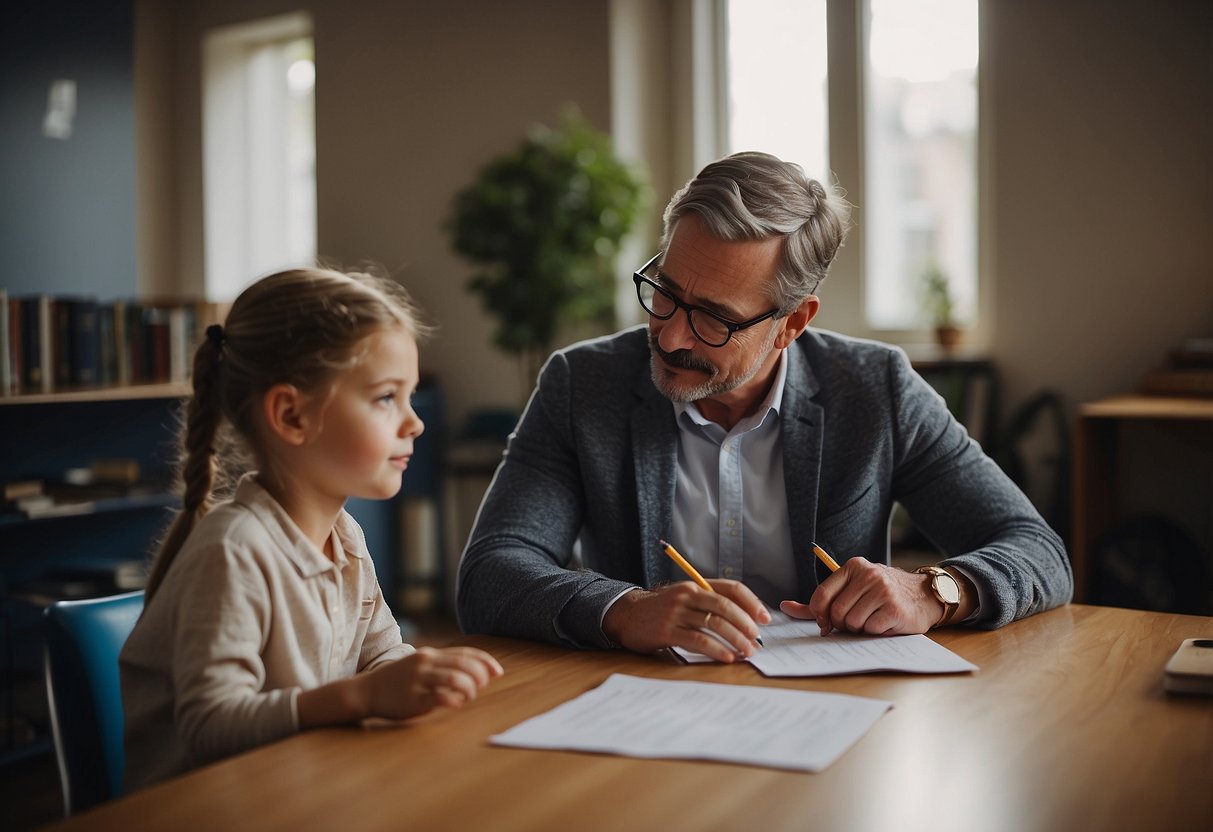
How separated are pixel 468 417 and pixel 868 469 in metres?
3.31

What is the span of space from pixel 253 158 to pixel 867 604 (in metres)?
5.24

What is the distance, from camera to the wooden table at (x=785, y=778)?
2.62ft

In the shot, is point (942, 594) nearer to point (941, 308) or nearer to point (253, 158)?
point (941, 308)

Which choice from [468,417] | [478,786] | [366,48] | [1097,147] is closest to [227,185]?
[366,48]

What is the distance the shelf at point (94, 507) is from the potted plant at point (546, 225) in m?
1.26

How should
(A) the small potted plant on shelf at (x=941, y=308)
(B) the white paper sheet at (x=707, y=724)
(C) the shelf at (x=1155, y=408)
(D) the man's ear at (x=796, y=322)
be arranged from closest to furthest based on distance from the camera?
(B) the white paper sheet at (x=707, y=724) → (D) the man's ear at (x=796, y=322) → (C) the shelf at (x=1155, y=408) → (A) the small potted plant on shelf at (x=941, y=308)

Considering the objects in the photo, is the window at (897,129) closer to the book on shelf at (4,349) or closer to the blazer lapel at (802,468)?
the blazer lapel at (802,468)

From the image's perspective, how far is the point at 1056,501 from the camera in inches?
138

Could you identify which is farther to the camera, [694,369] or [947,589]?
[694,369]

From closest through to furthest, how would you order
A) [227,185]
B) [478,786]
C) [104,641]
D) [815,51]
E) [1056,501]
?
[478,786] < [104,641] < [1056,501] < [815,51] < [227,185]

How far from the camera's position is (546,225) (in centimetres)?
392

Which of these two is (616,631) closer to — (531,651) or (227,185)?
(531,651)

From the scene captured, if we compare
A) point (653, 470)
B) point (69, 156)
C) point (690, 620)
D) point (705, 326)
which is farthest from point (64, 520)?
point (690, 620)

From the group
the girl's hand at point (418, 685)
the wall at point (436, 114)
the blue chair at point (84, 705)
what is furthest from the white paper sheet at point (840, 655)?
the wall at point (436, 114)
